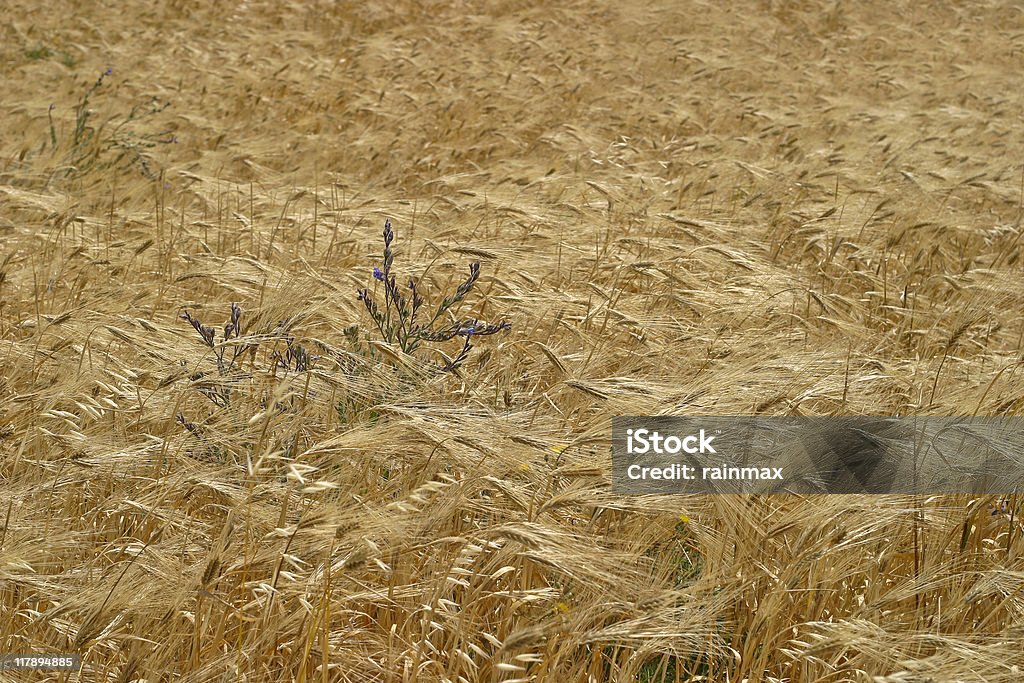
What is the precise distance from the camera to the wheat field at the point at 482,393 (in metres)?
1.52

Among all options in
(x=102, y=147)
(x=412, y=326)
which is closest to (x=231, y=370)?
(x=412, y=326)

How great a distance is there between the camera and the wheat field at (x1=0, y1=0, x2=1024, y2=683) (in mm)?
1518

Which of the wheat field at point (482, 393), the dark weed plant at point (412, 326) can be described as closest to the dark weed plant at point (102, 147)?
the wheat field at point (482, 393)

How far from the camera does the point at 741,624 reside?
5.39ft

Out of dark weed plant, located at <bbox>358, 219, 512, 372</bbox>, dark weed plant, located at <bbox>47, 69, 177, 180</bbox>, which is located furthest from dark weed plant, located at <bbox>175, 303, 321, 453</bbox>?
dark weed plant, located at <bbox>47, 69, 177, 180</bbox>

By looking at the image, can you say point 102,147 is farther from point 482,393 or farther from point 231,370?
point 482,393

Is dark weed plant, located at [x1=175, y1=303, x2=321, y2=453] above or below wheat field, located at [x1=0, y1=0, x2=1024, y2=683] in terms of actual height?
above

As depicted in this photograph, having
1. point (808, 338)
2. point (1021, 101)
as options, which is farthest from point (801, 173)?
point (1021, 101)

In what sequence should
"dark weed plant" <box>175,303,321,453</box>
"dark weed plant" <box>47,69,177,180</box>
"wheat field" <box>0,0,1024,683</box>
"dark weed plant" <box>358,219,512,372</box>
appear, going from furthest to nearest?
"dark weed plant" <box>47,69,177,180</box>
"dark weed plant" <box>358,219,512,372</box>
"dark weed plant" <box>175,303,321,453</box>
"wheat field" <box>0,0,1024,683</box>

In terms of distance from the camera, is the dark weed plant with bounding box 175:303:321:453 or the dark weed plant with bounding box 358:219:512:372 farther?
the dark weed plant with bounding box 358:219:512:372

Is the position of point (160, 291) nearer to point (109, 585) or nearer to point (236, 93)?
point (109, 585)

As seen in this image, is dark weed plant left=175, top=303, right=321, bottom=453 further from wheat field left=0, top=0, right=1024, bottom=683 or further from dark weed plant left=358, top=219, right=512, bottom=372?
dark weed plant left=358, top=219, right=512, bottom=372

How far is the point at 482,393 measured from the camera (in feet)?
6.97

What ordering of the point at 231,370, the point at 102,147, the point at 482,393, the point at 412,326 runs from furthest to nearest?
the point at 102,147 → the point at 412,326 → the point at 482,393 → the point at 231,370
